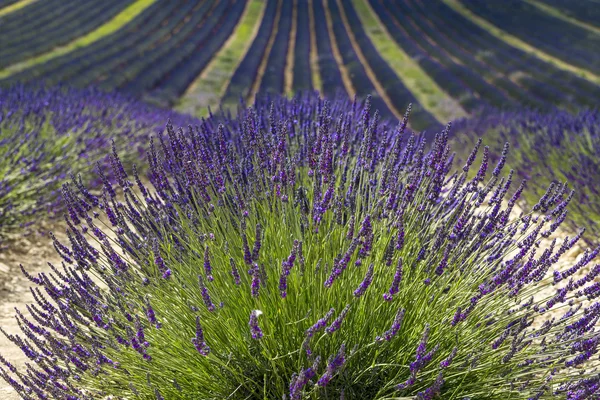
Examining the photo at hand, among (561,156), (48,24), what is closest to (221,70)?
(48,24)

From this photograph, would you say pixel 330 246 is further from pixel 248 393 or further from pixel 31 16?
pixel 31 16

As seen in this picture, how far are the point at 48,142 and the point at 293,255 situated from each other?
4908 mm

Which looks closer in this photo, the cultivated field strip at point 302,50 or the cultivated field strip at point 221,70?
the cultivated field strip at point 221,70

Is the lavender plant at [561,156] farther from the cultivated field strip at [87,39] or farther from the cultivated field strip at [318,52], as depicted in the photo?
the cultivated field strip at [87,39]

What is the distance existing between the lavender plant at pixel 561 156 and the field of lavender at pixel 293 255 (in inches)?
1.4

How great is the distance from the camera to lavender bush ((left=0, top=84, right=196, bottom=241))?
16.0 ft

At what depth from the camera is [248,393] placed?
6.53 feet

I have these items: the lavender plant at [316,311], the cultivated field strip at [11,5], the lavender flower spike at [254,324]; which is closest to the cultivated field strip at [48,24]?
the cultivated field strip at [11,5]

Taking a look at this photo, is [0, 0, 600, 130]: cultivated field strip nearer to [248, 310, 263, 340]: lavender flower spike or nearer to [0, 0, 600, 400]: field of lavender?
[0, 0, 600, 400]: field of lavender

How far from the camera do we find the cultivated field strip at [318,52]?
17078 millimetres

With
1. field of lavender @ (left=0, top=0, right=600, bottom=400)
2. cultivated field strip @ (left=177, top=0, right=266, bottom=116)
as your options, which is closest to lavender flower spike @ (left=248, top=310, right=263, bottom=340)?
field of lavender @ (left=0, top=0, right=600, bottom=400)

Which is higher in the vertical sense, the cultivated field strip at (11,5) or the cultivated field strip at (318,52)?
the cultivated field strip at (11,5)

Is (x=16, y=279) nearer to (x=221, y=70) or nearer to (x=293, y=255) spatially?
(x=293, y=255)

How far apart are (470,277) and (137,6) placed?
101ft
